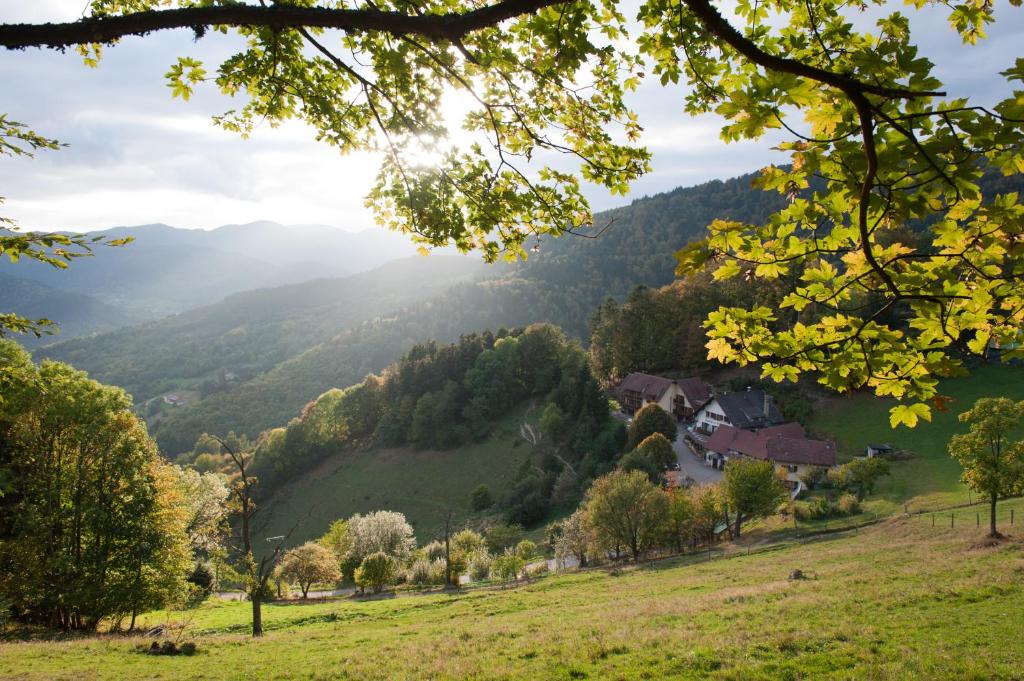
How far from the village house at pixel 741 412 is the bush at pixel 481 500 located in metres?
23.0

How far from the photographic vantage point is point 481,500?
52.4 m

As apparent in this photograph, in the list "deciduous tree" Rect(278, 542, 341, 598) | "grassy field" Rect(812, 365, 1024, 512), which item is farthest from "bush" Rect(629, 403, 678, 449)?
"deciduous tree" Rect(278, 542, 341, 598)

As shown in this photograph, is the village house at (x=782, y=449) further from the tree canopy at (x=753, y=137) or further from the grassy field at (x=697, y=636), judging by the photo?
the tree canopy at (x=753, y=137)

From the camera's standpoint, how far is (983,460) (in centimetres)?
2106

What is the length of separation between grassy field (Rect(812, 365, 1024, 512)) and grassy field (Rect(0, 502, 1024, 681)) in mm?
13099

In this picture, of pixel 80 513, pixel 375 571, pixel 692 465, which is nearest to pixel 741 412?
pixel 692 465

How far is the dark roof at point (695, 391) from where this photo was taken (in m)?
55.5

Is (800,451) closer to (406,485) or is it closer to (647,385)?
(647,385)

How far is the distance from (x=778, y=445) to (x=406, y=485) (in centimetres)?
3976

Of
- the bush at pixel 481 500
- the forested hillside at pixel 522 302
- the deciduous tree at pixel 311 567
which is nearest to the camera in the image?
the deciduous tree at pixel 311 567

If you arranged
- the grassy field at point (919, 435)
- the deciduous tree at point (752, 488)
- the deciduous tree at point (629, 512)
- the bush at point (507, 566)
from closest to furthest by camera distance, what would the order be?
1. the bush at point (507, 566)
2. the deciduous tree at point (629, 512)
3. the deciduous tree at point (752, 488)
4. the grassy field at point (919, 435)

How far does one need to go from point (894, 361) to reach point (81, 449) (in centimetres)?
2637

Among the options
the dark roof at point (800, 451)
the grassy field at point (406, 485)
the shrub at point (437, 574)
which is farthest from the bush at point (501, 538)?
the dark roof at point (800, 451)

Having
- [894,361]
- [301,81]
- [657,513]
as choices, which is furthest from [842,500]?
[301,81]
